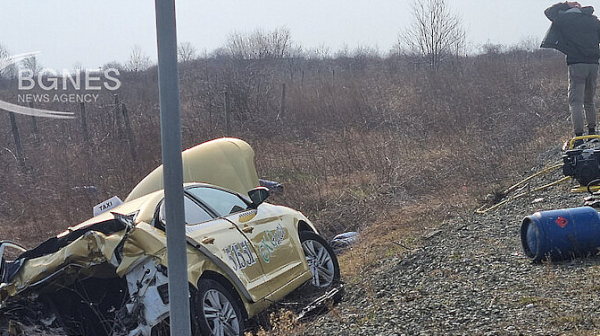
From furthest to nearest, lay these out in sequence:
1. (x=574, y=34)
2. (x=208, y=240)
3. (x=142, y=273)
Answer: (x=574, y=34), (x=208, y=240), (x=142, y=273)

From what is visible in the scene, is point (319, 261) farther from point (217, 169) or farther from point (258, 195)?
point (217, 169)

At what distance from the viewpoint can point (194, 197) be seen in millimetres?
6848

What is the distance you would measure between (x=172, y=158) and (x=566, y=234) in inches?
178

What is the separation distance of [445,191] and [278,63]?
2459 centimetres

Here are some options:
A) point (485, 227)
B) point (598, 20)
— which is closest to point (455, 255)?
point (485, 227)

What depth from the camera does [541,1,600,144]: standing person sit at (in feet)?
34.6

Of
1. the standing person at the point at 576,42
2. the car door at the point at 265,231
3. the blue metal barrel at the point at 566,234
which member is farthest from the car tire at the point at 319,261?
the standing person at the point at 576,42

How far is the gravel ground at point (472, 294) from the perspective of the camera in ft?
15.1

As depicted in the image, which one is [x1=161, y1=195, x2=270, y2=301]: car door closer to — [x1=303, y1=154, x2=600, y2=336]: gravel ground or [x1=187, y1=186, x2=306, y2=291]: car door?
[x1=187, y1=186, x2=306, y2=291]: car door

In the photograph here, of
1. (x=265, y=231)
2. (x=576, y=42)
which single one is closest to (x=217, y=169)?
(x=265, y=231)

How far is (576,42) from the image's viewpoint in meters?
10.6

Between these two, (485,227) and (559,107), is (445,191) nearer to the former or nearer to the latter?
(485,227)

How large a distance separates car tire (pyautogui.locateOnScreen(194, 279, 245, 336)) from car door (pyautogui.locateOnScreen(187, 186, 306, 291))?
2.69 feet

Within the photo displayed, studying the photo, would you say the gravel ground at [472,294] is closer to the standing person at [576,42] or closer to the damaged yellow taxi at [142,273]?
the damaged yellow taxi at [142,273]
